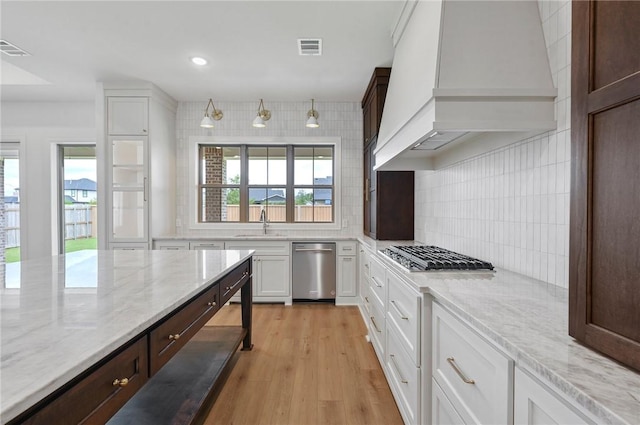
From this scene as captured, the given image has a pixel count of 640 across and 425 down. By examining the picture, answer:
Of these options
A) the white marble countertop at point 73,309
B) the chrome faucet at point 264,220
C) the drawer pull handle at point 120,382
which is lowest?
the drawer pull handle at point 120,382

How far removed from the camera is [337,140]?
464 cm

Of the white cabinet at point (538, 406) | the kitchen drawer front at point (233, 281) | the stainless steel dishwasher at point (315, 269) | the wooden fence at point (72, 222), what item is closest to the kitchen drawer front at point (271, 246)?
the stainless steel dishwasher at point (315, 269)

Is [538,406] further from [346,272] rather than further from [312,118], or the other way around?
[312,118]

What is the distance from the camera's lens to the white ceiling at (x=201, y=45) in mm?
2555

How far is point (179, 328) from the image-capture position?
4.53ft

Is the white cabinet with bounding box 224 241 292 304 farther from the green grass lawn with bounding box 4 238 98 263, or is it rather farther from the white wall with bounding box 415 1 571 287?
the green grass lawn with bounding box 4 238 98 263

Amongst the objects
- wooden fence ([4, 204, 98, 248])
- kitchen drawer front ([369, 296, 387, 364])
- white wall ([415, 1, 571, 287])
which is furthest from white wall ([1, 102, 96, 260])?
white wall ([415, 1, 571, 287])

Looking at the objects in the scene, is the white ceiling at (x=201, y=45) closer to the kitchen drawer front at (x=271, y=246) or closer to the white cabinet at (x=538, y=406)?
the kitchen drawer front at (x=271, y=246)

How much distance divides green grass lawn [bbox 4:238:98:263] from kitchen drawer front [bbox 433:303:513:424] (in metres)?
5.36

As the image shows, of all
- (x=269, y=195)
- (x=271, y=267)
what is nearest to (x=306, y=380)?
(x=271, y=267)

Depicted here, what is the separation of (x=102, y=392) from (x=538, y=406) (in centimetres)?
112

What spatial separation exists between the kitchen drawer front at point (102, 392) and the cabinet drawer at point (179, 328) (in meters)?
0.06

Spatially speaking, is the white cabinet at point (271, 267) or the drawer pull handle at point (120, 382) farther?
the white cabinet at point (271, 267)

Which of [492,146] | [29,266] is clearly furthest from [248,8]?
[29,266]
